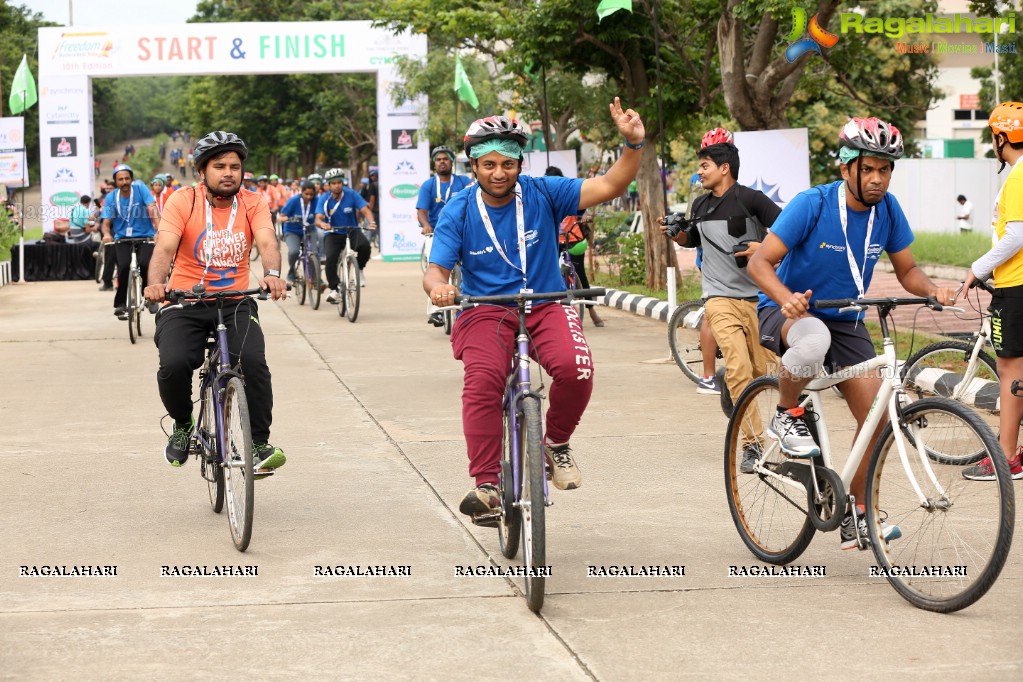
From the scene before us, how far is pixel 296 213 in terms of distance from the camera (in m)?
20.1

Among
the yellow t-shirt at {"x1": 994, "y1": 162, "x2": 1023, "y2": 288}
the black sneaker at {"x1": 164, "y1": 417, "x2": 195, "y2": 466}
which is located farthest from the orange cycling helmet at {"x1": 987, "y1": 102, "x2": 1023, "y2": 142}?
the black sneaker at {"x1": 164, "y1": 417, "x2": 195, "y2": 466}

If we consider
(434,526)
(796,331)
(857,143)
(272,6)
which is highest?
(272,6)

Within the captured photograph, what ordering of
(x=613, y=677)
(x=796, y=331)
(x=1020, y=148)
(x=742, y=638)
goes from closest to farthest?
(x=613, y=677) < (x=742, y=638) < (x=796, y=331) < (x=1020, y=148)

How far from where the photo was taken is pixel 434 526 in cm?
653

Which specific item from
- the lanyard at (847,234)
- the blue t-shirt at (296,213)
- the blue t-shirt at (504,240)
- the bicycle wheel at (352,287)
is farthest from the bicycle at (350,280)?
the lanyard at (847,234)

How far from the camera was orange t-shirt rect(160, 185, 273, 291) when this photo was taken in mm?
6746

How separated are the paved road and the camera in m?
1.24

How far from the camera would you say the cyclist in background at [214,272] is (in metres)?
6.54

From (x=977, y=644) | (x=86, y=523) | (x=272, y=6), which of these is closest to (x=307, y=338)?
(x=86, y=523)

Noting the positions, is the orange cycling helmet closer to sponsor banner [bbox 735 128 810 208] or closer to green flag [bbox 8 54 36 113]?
sponsor banner [bbox 735 128 810 208]

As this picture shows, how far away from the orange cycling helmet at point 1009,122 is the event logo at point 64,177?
26599 millimetres

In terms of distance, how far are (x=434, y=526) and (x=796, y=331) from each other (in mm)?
1957

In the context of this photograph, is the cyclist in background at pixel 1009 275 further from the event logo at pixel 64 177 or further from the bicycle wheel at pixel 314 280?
the event logo at pixel 64 177

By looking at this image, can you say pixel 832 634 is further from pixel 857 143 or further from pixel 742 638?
pixel 857 143
